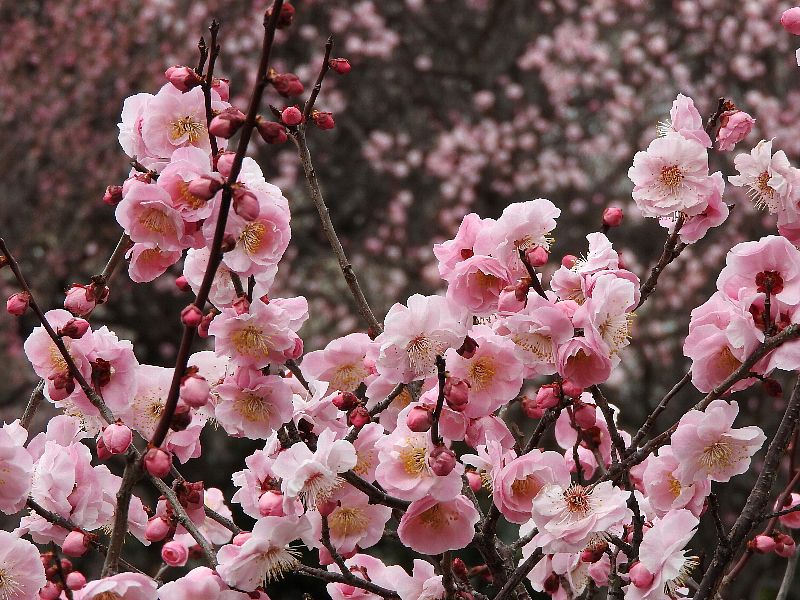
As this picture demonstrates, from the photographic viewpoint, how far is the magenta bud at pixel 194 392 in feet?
3.17

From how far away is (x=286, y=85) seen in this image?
95 cm

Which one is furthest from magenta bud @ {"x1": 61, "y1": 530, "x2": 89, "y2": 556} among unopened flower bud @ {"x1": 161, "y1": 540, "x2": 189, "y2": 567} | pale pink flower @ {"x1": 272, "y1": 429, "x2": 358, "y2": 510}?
pale pink flower @ {"x1": 272, "y1": 429, "x2": 358, "y2": 510}

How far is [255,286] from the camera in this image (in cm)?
126

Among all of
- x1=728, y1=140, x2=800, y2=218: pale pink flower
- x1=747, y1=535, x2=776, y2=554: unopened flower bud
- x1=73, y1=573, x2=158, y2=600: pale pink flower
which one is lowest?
x1=73, y1=573, x2=158, y2=600: pale pink flower

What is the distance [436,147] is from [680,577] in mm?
5731

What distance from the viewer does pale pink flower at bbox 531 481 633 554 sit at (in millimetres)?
1062

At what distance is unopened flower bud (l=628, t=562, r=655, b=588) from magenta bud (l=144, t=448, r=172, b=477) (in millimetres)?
626

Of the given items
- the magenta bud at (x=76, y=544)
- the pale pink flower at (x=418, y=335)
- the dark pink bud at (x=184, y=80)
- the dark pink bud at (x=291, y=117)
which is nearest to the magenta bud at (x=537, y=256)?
the pale pink flower at (x=418, y=335)

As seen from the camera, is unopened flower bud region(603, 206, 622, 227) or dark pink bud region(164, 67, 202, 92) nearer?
dark pink bud region(164, 67, 202, 92)

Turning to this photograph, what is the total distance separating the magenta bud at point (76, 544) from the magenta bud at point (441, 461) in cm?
51

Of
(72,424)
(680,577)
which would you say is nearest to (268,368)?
(72,424)

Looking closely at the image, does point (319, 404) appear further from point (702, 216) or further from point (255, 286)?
point (702, 216)

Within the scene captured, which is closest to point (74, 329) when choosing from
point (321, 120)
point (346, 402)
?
point (346, 402)

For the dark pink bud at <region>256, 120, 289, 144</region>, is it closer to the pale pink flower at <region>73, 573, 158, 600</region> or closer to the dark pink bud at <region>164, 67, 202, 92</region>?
the dark pink bud at <region>164, 67, 202, 92</region>
